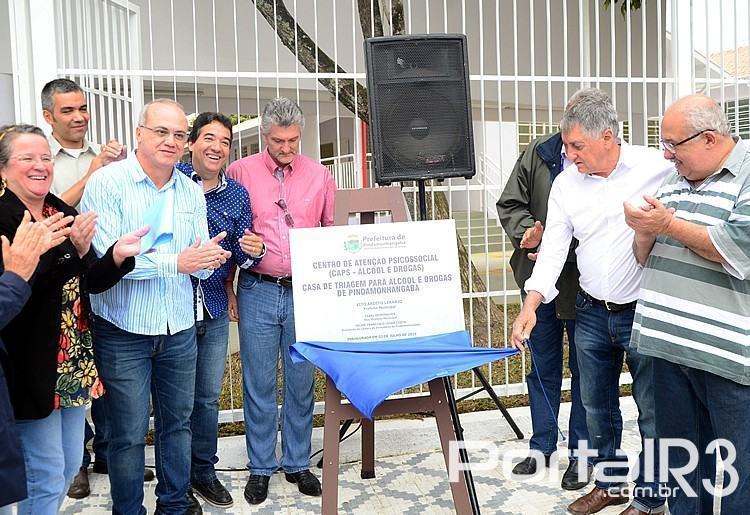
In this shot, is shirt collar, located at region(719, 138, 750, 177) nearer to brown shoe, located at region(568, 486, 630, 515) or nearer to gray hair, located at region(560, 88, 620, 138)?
gray hair, located at region(560, 88, 620, 138)

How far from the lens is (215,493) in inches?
124

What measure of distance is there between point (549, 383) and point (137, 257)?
6.33 ft

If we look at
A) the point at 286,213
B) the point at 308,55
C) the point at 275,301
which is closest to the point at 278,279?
the point at 275,301

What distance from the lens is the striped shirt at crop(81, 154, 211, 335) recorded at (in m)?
2.49

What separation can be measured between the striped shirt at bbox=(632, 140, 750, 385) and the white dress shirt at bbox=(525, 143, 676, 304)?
11.8 inches

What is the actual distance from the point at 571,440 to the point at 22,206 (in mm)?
2479

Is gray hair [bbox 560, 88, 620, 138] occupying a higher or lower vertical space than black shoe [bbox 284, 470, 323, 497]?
higher

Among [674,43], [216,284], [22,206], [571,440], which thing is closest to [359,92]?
[674,43]

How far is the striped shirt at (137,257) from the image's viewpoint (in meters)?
2.49

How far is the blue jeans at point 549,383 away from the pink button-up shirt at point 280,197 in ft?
3.51

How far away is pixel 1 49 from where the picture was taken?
5.22m

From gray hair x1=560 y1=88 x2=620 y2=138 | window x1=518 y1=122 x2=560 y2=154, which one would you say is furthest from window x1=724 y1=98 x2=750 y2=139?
gray hair x1=560 y1=88 x2=620 y2=138

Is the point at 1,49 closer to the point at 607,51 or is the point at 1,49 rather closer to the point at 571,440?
the point at 571,440

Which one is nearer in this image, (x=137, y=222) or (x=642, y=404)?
(x=137, y=222)
